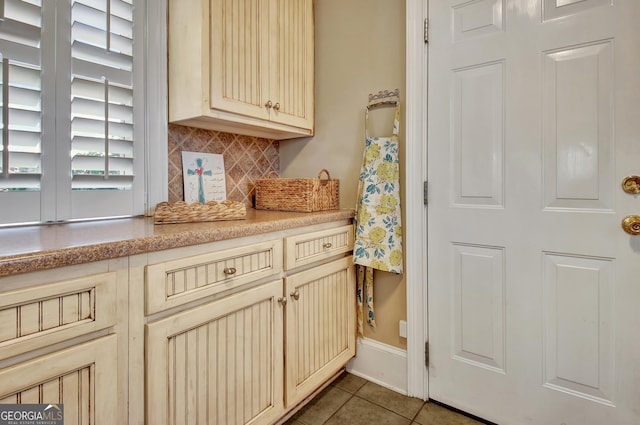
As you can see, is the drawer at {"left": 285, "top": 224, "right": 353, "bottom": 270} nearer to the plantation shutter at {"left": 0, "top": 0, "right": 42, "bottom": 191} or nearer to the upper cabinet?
the upper cabinet

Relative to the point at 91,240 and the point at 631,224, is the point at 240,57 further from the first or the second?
the point at 631,224

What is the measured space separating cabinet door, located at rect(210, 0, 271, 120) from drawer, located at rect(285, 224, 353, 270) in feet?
2.14

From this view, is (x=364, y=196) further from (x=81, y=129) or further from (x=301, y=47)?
(x=81, y=129)

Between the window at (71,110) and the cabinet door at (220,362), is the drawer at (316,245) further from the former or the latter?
the window at (71,110)

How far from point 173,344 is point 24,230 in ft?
2.09

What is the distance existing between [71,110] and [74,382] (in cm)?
100

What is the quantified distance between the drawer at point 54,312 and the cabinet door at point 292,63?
1149 mm

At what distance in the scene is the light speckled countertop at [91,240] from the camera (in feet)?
2.35

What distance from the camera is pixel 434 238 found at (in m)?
1.59

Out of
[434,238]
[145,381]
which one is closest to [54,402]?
[145,381]

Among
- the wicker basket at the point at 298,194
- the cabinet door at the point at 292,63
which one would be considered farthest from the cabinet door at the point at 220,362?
the cabinet door at the point at 292,63

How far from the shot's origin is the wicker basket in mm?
1659

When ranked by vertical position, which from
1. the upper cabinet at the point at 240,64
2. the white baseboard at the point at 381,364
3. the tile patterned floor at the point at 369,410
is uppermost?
the upper cabinet at the point at 240,64

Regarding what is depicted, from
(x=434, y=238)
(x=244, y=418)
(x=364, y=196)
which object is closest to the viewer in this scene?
(x=244, y=418)
